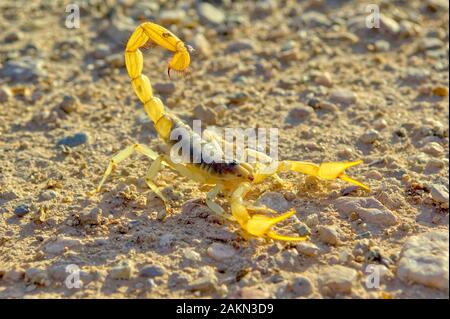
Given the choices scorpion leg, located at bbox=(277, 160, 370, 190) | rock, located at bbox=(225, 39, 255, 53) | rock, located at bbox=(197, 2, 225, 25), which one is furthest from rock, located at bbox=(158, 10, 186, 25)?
scorpion leg, located at bbox=(277, 160, 370, 190)

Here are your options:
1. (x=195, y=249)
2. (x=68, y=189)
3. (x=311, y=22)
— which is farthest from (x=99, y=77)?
(x=195, y=249)

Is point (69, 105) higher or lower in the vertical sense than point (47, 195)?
higher

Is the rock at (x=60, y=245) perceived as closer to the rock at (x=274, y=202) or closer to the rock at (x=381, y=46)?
the rock at (x=274, y=202)

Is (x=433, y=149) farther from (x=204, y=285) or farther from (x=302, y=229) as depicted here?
(x=204, y=285)

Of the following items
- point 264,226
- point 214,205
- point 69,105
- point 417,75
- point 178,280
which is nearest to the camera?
point 178,280

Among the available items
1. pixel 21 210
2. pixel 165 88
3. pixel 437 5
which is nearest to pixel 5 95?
pixel 165 88

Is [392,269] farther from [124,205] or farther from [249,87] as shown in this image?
[249,87]

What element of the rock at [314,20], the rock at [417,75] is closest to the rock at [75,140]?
the rock at [314,20]
